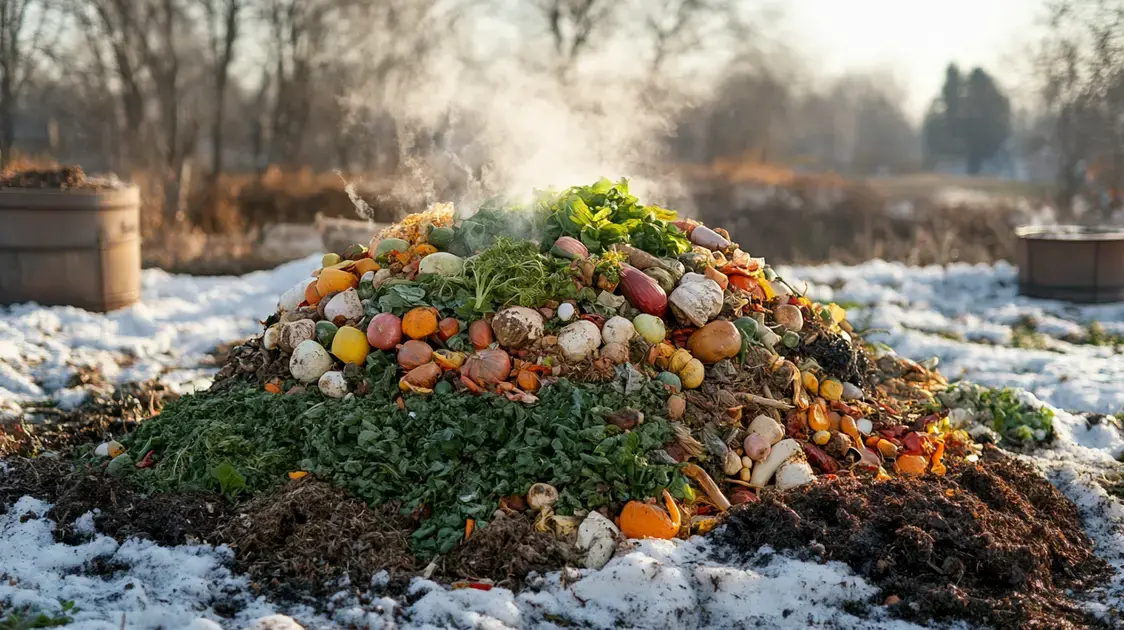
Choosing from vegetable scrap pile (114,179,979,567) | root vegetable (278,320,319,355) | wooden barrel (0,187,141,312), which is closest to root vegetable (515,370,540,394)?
vegetable scrap pile (114,179,979,567)

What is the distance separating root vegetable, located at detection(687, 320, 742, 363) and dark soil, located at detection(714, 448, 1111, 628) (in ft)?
2.46

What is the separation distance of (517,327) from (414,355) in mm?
486

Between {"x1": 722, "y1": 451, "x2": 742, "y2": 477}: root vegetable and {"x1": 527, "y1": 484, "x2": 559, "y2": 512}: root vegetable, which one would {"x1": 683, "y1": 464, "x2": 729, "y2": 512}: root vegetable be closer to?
{"x1": 722, "y1": 451, "x2": 742, "y2": 477}: root vegetable

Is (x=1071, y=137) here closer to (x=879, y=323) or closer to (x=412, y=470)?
(x=879, y=323)

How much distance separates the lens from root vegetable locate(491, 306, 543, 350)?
3.97 meters

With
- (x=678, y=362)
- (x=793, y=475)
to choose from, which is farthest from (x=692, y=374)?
(x=793, y=475)

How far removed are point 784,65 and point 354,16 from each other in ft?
49.9

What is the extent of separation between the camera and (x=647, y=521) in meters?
3.48

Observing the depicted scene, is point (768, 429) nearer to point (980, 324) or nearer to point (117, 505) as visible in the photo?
point (117, 505)

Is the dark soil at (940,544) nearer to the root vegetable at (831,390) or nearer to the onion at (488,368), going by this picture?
the root vegetable at (831,390)

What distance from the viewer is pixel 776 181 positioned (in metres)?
20.8

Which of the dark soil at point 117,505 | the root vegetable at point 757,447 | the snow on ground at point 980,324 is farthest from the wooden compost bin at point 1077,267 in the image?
the dark soil at point 117,505

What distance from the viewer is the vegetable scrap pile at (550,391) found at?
3.63m

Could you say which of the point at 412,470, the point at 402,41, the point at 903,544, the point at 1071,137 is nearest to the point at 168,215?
the point at 402,41
